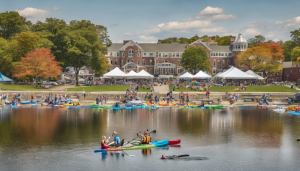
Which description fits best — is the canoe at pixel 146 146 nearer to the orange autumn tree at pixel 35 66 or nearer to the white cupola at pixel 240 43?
the orange autumn tree at pixel 35 66

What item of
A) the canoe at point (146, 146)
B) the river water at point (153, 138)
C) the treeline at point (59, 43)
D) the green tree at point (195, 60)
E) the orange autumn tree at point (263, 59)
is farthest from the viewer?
the green tree at point (195, 60)

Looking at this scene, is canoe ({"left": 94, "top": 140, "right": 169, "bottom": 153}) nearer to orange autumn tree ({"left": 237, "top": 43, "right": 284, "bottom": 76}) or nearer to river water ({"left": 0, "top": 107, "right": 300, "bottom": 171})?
river water ({"left": 0, "top": 107, "right": 300, "bottom": 171})

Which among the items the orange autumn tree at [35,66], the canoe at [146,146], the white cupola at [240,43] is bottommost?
the canoe at [146,146]

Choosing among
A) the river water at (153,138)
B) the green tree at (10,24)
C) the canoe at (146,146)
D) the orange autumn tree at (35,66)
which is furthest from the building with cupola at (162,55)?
the canoe at (146,146)

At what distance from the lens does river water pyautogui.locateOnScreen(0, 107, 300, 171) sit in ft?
72.1

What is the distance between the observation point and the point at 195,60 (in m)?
94.9

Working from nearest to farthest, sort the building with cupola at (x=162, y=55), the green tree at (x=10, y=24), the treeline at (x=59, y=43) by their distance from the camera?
1. the treeline at (x=59, y=43)
2. the green tree at (x=10, y=24)
3. the building with cupola at (x=162, y=55)

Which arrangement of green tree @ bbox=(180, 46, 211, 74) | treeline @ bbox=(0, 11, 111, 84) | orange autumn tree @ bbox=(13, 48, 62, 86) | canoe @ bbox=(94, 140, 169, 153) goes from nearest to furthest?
1. canoe @ bbox=(94, 140, 169, 153)
2. orange autumn tree @ bbox=(13, 48, 62, 86)
3. treeline @ bbox=(0, 11, 111, 84)
4. green tree @ bbox=(180, 46, 211, 74)

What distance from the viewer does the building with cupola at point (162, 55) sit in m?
112

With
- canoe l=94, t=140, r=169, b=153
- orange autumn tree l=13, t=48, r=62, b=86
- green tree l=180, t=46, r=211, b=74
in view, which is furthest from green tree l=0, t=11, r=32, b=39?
canoe l=94, t=140, r=169, b=153

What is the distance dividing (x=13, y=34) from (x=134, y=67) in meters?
37.5

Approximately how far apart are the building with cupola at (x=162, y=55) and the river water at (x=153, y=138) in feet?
217

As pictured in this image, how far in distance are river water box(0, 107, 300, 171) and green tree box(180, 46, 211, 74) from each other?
49312mm

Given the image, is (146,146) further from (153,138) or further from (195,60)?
(195,60)
